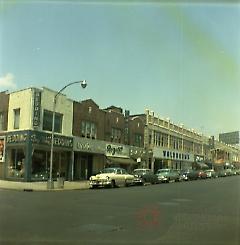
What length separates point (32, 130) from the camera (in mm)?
36375

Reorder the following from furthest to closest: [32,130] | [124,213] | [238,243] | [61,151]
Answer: [61,151] < [32,130] < [124,213] < [238,243]

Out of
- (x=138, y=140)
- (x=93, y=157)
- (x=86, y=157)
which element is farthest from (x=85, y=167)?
(x=138, y=140)

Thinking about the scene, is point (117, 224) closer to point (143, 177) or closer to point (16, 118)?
point (143, 177)

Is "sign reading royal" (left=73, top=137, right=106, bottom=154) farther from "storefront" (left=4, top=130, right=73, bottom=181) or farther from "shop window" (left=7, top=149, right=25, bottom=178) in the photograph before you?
"shop window" (left=7, top=149, right=25, bottom=178)

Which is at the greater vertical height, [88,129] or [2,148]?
[88,129]

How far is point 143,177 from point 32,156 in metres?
9.18

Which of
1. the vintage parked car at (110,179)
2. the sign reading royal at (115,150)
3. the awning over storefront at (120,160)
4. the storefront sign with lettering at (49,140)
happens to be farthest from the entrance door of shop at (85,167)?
the vintage parked car at (110,179)

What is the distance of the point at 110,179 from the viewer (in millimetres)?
30859

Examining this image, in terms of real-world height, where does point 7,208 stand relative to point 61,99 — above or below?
below

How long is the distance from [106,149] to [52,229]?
34314 mm

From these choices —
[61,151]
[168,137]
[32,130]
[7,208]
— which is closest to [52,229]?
[7,208]

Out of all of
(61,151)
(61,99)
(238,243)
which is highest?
(61,99)

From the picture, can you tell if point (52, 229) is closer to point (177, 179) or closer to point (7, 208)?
point (7, 208)

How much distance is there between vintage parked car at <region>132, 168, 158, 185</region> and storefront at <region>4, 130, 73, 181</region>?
5.84 m
